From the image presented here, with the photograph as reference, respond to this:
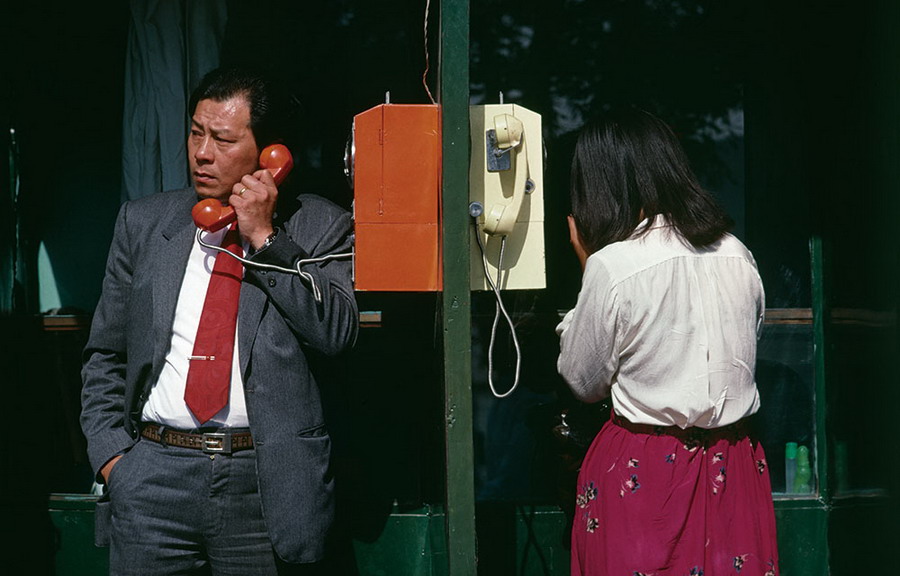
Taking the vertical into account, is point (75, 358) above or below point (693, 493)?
above

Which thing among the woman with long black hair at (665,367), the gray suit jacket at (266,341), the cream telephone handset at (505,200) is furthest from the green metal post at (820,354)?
the gray suit jacket at (266,341)

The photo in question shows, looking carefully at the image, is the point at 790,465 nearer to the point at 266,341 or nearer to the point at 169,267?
the point at 266,341

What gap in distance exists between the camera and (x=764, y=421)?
4023 mm

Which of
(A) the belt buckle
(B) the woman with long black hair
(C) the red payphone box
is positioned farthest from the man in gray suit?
(B) the woman with long black hair

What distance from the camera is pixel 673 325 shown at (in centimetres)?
253

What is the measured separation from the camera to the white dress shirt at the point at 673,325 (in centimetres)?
253

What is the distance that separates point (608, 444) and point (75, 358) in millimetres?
2359

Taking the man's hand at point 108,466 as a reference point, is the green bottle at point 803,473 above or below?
below

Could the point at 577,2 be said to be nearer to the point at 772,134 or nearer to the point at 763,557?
the point at 772,134

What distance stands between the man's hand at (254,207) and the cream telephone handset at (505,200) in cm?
63

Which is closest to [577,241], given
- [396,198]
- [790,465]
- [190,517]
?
[396,198]

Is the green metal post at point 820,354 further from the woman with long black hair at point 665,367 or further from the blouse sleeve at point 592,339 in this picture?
the blouse sleeve at point 592,339

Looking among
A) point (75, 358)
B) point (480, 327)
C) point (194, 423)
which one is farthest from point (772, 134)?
point (75, 358)

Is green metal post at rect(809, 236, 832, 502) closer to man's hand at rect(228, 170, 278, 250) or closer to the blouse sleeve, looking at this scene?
the blouse sleeve
